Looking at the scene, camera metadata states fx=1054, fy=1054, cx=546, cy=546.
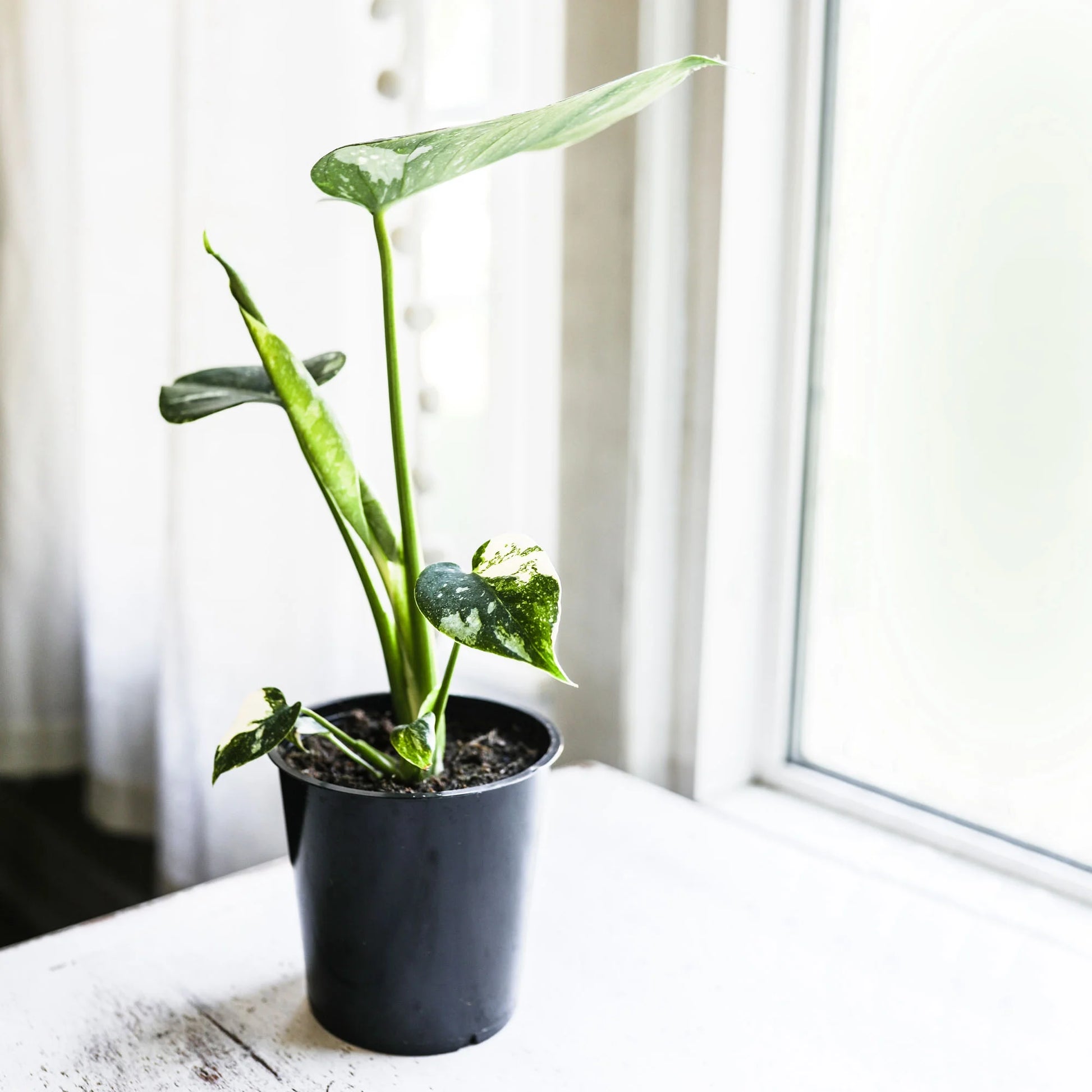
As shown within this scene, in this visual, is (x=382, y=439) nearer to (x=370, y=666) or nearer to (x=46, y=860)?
(x=370, y=666)

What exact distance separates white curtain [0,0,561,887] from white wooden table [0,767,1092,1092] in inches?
14.9

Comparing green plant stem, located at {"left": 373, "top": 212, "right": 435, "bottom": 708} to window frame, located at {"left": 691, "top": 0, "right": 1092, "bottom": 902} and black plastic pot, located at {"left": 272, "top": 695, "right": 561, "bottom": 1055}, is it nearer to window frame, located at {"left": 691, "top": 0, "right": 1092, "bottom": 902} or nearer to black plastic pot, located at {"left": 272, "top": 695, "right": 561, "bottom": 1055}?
black plastic pot, located at {"left": 272, "top": 695, "right": 561, "bottom": 1055}

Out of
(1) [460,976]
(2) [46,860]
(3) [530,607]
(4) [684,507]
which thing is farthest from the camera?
(2) [46,860]

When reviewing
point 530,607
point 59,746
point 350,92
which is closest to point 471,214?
point 350,92

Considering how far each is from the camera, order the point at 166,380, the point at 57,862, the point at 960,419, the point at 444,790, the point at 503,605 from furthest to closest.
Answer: the point at 57,862
the point at 166,380
the point at 960,419
the point at 444,790
the point at 503,605

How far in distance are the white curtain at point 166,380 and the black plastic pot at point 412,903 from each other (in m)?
0.54

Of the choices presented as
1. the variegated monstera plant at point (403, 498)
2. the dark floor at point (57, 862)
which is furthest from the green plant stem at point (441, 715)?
the dark floor at point (57, 862)

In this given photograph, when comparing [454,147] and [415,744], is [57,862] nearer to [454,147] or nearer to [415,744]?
[415,744]

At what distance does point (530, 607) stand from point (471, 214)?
0.72 m

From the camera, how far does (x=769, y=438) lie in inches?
37.0

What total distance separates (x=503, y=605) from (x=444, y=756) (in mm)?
199

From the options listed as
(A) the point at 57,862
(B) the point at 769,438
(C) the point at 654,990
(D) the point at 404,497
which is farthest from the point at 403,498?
(A) the point at 57,862

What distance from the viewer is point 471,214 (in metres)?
1.07

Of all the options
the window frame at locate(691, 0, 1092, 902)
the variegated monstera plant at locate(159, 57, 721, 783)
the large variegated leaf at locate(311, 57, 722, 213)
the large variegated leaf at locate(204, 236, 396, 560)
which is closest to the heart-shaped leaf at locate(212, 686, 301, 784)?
the variegated monstera plant at locate(159, 57, 721, 783)
